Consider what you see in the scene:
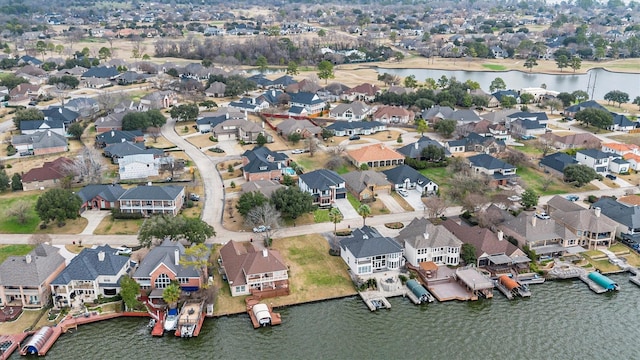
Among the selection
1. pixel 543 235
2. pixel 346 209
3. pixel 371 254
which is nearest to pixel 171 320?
pixel 371 254

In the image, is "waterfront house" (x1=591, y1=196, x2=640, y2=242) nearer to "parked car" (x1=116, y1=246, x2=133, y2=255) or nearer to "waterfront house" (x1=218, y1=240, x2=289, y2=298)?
"waterfront house" (x1=218, y1=240, x2=289, y2=298)

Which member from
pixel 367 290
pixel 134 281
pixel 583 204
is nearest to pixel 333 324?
pixel 367 290

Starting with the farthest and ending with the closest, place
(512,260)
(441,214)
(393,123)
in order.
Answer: (393,123) < (441,214) < (512,260)

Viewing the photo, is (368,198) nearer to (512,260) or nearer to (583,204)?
(512,260)

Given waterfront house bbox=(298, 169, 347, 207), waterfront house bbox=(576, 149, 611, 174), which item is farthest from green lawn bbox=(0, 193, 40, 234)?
waterfront house bbox=(576, 149, 611, 174)

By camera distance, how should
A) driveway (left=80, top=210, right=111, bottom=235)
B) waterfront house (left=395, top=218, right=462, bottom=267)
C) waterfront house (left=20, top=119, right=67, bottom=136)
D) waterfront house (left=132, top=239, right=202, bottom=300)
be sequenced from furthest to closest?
waterfront house (left=20, top=119, right=67, bottom=136) → driveway (left=80, top=210, right=111, bottom=235) → waterfront house (left=395, top=218, right=462, bottom=267) → waterfront house (left=132, top=239, right=202, bottom=300)

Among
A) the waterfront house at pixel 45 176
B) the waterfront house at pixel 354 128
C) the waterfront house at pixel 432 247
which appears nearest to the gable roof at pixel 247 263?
the waterfront house at pixel 432 247
